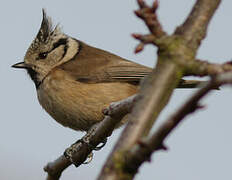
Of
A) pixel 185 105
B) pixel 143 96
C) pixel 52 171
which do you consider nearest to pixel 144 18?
pixel 143 96

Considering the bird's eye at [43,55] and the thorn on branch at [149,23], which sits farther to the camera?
the bird's eye at [43,55]

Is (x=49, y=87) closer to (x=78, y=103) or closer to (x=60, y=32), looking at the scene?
(x=78, y=103)

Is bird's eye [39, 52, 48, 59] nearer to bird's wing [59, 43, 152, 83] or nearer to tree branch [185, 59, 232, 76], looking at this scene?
bird's wing [59, 43, 152, 83]

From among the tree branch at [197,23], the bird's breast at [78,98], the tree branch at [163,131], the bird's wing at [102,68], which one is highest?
the tree branch at [197,23]

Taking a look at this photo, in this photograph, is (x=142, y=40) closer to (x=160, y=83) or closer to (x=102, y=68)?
(x=160, y=83)

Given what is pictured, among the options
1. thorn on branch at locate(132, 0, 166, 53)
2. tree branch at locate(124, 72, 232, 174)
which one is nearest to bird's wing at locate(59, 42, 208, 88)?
thorn on branch at locate(132, 0, 166, 53)

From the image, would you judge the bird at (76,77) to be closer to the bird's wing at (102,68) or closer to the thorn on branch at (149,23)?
the bird's wing at (102,68)

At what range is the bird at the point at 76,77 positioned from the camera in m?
5.14

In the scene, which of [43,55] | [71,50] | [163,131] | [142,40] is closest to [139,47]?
[142,40]

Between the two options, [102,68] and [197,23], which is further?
[102,68]

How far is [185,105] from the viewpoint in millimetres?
1127

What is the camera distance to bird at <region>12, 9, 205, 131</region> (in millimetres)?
5137

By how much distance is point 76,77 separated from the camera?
5.51m

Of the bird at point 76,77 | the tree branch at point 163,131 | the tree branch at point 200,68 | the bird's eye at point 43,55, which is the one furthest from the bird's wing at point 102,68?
the tree branch at point 163,131
